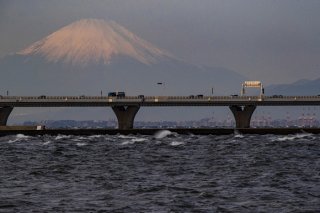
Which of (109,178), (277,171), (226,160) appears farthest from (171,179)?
(226,160)

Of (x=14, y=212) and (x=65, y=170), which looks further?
(x=65, y=170)

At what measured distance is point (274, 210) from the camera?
49.5m

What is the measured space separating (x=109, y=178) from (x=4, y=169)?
52.3ft

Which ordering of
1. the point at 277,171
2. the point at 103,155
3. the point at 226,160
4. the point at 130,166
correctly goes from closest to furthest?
the point at 277,171
the point at 130,166
the point at 226,160
the point at 103,155

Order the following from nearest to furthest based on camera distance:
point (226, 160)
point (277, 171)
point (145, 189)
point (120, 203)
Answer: point (120, 203), point (145, 189), point (277, 171), point (226, 160)

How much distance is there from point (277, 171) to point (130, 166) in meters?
16.1

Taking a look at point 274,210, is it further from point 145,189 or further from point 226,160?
point 226,160

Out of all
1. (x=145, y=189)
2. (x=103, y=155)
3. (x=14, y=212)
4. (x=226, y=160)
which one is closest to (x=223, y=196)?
(x=145, y=189)

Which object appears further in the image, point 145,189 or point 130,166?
point 130,166

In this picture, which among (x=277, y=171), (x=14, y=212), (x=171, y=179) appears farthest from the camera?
(x=277, y=171)

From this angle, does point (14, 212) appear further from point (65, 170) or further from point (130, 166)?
→ point (130, 166)

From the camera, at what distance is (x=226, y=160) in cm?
9438

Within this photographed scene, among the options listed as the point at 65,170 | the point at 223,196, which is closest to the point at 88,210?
the point at 223,196

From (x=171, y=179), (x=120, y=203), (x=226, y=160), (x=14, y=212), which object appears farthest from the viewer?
(x=226, y=160)
